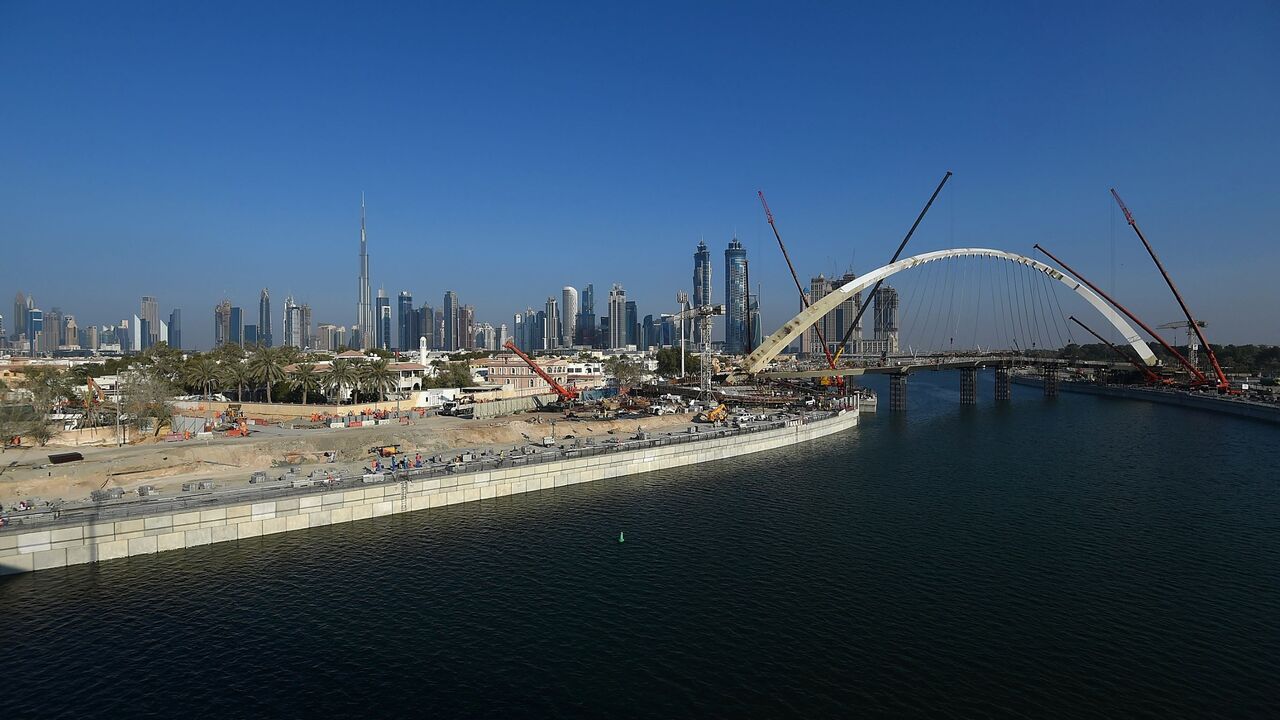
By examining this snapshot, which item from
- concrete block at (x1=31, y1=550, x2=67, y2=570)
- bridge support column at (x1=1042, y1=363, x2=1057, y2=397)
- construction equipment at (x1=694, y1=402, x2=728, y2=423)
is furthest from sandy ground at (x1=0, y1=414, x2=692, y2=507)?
bridge support column at (x1=1042, y1=363, x2=1057, y2=397)

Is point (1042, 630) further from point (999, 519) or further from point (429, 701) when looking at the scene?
point (429, 701)

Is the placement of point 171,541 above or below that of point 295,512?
below

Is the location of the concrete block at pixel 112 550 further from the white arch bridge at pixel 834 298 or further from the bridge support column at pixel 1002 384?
the bridge support column at pixel 1002 384

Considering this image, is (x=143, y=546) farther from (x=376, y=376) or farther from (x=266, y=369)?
(x=266, y=369)

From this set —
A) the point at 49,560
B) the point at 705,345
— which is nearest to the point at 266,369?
the point at 49,560

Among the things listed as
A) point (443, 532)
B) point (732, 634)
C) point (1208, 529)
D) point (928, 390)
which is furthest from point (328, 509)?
point (928, 390)

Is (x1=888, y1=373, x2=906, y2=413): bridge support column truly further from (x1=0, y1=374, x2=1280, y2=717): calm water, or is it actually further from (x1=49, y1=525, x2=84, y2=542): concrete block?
(x1=49, y1=525, x2=84, y2=542): concrete block

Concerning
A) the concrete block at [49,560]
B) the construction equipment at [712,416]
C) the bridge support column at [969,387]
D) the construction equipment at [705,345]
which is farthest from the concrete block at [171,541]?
the bridge support column at [969,387]
